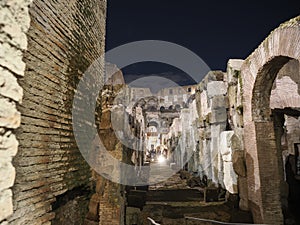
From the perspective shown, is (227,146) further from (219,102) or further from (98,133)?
(98,133)

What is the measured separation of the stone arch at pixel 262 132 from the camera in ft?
17.5

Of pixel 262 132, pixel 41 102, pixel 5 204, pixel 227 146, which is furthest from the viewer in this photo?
pixel 227 146

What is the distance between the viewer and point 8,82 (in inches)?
49.9

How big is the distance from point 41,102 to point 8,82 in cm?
168

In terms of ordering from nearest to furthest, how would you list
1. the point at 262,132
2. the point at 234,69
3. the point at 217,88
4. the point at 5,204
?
the point at 5,204 < the point at 262,132 < the point at 234,69 < the point at 217,88

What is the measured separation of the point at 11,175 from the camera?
129 cm

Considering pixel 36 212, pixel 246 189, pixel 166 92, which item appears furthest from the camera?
pixel 166 92

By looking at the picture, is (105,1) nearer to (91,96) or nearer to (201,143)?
(91,96)

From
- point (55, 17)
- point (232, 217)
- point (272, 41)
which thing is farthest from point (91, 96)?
point (232, 217)

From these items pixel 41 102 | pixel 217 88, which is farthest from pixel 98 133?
pixel 217 88

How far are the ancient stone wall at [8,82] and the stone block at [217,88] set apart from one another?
853cm

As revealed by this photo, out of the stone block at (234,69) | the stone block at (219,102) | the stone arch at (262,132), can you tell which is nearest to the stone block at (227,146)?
the stone arch at (262,132)

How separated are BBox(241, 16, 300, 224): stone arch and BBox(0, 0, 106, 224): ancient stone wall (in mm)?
4514

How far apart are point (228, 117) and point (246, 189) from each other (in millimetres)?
3148
